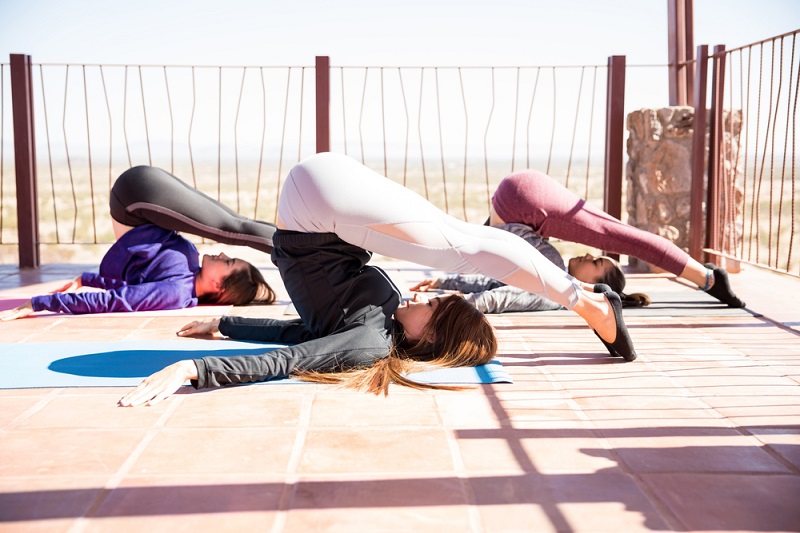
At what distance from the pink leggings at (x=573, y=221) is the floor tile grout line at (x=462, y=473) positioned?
172cm

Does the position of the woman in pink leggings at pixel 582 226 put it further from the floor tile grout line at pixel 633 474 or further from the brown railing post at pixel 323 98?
the brown railing post at pixel 323 98

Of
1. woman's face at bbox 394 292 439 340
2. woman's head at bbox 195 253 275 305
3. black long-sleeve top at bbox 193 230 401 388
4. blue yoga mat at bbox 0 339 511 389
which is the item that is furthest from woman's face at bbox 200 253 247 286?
woman's face at bbox 394 292 439 340

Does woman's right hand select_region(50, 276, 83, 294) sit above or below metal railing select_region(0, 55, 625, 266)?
below

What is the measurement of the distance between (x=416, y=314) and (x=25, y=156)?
12.3 feet

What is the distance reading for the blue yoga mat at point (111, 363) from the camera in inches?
97.7

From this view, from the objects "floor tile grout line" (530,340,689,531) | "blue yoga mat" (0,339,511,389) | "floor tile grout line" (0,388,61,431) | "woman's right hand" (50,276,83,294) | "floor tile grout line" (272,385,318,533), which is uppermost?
"woman's right hand" (50,276,83,294)

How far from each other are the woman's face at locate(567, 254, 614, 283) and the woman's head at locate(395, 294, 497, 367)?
1349mm

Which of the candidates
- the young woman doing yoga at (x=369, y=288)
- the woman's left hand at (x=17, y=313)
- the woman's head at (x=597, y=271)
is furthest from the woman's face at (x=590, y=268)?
the woman's left hand at (x=17, y=313)

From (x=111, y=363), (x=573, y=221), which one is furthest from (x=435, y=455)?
(x=573, y=221)

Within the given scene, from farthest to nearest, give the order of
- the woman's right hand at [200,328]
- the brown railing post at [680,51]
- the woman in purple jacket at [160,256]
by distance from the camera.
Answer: the brown railing post at [680,51] → the woman in purple jacket at [160,256] → the woman's right hand at [200,328]

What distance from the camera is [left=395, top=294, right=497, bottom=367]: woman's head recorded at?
2656mm

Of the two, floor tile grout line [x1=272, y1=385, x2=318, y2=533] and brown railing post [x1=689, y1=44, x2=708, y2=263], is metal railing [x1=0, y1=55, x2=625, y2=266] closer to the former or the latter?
brown railing post [x1=689, y1=44, x2=708, y2=263]

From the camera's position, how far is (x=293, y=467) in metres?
1.78

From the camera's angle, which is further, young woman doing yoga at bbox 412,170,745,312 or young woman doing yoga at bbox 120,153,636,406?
young woman doing yoga at bbox 412,170,745,312
